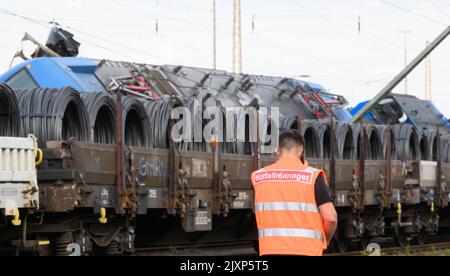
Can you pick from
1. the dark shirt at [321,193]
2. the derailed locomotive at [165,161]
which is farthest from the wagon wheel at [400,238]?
the dark shirt at [321,193]

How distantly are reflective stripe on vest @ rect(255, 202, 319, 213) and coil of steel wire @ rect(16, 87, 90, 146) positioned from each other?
641 cm

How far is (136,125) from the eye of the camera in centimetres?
1639

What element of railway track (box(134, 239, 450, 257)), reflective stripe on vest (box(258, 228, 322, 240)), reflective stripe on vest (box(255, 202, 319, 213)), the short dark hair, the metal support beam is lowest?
railway track (box(134, 239, 450, 257))

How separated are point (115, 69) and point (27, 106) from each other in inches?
269

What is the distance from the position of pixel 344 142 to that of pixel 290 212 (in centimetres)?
1490

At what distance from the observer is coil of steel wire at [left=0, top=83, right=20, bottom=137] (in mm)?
13203

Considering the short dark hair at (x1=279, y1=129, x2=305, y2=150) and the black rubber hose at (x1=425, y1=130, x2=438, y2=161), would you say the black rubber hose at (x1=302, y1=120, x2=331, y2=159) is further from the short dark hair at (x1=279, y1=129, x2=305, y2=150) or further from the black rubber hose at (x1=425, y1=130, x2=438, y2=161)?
the short dark hair at (x1=279, y1=129, x2=305, y2=150)

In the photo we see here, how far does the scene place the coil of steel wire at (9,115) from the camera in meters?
13.2

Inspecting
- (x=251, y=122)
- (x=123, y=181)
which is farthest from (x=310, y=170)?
(x=251, y=122)

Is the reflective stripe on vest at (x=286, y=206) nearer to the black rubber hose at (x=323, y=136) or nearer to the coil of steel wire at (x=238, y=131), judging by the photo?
the coil of steel wire at (x=238, y=131)

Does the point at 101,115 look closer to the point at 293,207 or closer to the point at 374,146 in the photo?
the point at 293,207

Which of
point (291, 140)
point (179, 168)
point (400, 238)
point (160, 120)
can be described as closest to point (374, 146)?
point (400, 238)

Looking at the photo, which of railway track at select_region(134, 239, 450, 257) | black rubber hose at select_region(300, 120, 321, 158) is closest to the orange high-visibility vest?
railway track at select_region(134, 239, 450, 257)
